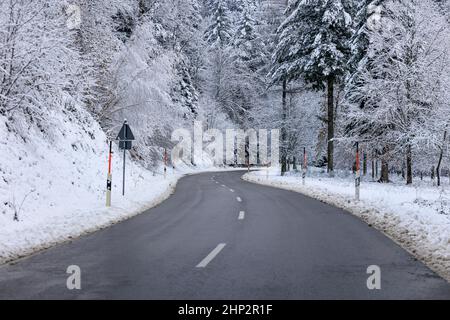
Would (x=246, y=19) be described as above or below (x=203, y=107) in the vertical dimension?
above

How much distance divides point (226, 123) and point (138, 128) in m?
32.9

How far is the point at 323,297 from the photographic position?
16.8 ft

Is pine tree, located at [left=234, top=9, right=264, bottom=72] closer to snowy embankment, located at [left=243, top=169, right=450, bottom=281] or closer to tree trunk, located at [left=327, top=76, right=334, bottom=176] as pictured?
tree trunk, located at [left=327, top=76, right=334, bottom=176]

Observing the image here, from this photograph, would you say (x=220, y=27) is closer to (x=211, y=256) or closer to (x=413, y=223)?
(x=413, y=223)

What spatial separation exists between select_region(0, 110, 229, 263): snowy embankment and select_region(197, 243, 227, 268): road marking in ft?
10.5

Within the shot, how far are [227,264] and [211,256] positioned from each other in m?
0.64

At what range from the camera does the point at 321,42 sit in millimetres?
30234

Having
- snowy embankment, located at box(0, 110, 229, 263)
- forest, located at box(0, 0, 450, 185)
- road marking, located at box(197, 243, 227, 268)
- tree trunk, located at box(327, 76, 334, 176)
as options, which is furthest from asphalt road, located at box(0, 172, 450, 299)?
tree trunk, located at box(327, 76, 334, 176)

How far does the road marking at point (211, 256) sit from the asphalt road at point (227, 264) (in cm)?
2

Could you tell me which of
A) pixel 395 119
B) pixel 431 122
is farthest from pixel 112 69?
pixel 431 122

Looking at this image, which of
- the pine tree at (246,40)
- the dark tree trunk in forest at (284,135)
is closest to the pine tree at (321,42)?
the dark tree trunk in forest at (284,135)

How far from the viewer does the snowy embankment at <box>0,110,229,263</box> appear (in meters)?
9.05

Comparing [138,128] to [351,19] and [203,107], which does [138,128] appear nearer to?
[351,19]

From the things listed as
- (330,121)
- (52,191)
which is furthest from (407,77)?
(52,191)
